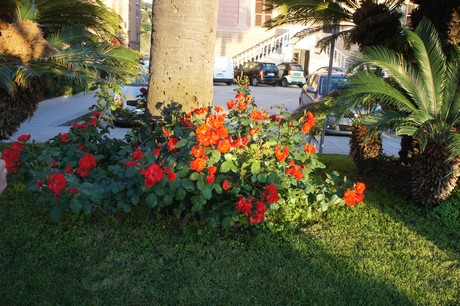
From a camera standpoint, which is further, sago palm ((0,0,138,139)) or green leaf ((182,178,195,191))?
sago palm ((0,0,138,139))

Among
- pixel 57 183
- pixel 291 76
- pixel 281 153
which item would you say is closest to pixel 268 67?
pixel 291 76

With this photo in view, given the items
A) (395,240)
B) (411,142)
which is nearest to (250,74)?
(411,142)

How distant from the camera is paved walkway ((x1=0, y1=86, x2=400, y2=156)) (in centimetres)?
1042

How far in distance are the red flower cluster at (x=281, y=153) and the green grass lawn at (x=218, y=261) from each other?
30.6 inches

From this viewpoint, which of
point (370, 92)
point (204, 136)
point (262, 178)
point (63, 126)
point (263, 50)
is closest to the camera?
point (204, 136)

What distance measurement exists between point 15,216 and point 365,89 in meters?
3.84

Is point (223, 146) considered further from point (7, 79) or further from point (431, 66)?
point (7, 79)

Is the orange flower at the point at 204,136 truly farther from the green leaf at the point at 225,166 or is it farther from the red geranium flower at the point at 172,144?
the red geranium flower at the point at 172,144

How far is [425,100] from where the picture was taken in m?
5.23

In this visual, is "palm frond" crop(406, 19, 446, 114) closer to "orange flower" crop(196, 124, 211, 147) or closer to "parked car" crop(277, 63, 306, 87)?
"orange flower" crop(196, 124, 211, 147)

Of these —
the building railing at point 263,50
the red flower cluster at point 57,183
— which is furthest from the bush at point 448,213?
the building railing at point 263,50

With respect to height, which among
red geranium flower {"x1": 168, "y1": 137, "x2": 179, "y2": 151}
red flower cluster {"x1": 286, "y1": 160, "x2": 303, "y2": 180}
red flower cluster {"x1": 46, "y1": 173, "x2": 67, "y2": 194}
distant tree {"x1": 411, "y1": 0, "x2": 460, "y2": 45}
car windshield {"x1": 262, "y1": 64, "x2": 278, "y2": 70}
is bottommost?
red flower cluster {"x1": 46, "y1": 173, "x2": 67, "y2": 194}

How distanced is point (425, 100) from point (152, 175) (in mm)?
3363

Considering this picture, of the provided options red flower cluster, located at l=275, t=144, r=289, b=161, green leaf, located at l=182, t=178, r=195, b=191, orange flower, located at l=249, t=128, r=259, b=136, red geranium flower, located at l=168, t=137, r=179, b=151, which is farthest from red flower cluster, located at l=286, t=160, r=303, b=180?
red geranium flower, located at l=168, t=137, r=179, b=151
